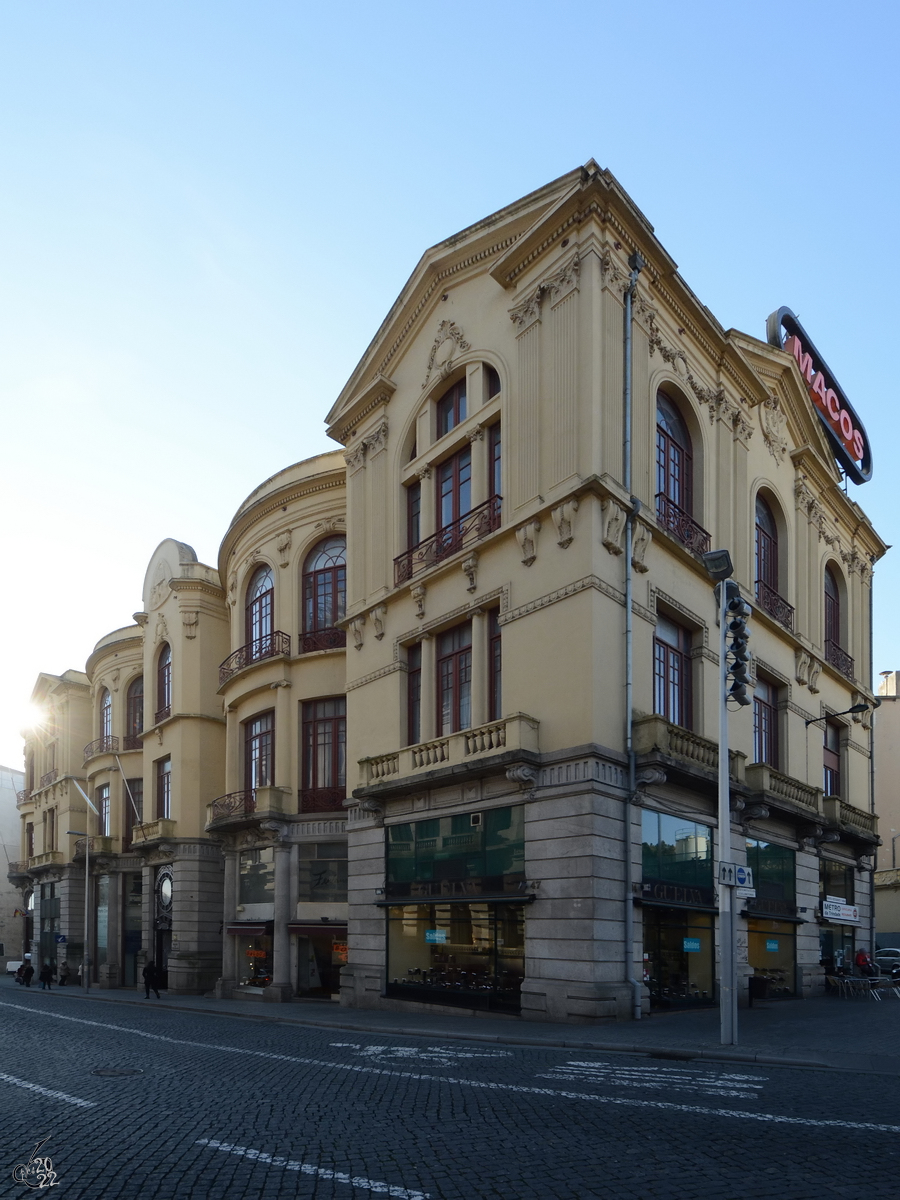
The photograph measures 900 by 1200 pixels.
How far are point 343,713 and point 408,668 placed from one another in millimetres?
5370

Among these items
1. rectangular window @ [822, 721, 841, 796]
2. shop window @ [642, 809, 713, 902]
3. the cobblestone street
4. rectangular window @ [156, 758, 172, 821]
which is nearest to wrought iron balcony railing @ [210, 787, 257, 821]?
rectangular window @ [156, 758, 172, 821]

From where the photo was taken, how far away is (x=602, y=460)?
76.2 feet

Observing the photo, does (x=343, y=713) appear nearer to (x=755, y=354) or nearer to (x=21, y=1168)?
(x=755, y=354)

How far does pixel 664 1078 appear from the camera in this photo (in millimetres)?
13297

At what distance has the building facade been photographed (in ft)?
73.8

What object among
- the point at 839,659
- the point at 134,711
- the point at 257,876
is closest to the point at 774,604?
the point at 839,659

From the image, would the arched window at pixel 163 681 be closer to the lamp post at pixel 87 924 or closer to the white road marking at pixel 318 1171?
the lamp post at pixel 87 924

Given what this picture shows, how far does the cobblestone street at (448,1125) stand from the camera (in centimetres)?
795

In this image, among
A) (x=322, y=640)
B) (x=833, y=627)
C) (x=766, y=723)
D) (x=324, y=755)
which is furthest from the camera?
(x=833, y=627)

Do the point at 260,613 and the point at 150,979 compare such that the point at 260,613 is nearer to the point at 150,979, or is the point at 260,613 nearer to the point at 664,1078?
the point at 150,979

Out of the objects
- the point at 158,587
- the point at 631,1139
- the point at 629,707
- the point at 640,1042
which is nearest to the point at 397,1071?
the point at 640,1042

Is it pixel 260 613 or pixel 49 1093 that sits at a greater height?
pixel 260 613

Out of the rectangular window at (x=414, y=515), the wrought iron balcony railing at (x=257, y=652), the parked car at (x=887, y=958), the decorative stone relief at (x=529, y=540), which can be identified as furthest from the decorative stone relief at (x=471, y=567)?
the parked car at (x=887, y=958)

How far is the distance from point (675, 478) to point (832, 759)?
1457 cm
